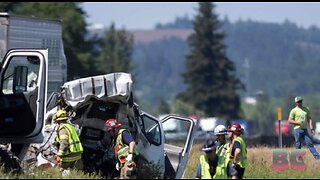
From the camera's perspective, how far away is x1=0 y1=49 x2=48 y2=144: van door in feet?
60.7

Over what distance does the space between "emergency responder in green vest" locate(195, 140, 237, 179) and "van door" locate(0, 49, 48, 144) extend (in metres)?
4.43

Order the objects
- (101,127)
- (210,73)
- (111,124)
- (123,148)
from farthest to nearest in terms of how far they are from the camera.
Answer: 1. (210,73)
2. (101,127)
3. (111,124)
4. (123,148)

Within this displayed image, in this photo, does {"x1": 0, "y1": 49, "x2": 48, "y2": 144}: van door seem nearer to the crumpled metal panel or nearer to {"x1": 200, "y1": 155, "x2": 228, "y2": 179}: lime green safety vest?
the crumpled metal panel

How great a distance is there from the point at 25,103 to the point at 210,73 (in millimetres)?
83513

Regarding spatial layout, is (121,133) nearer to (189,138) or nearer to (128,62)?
(189,138)

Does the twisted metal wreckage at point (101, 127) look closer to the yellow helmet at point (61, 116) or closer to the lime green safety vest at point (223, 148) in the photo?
the yellow helmet at point (61, 116)

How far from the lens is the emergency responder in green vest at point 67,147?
17.4 m

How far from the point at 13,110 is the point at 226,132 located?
399 cm

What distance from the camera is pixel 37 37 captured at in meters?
24.7

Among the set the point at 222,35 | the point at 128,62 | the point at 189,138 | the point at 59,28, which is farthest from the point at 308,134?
the point at 128,62

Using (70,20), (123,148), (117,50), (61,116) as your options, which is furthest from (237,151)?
(117,50)

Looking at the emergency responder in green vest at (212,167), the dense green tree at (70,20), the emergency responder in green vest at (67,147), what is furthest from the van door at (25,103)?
the dense green tree at (70,20)

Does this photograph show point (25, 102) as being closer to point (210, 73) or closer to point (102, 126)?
point (102, 126)

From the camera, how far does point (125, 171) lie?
17.2m
